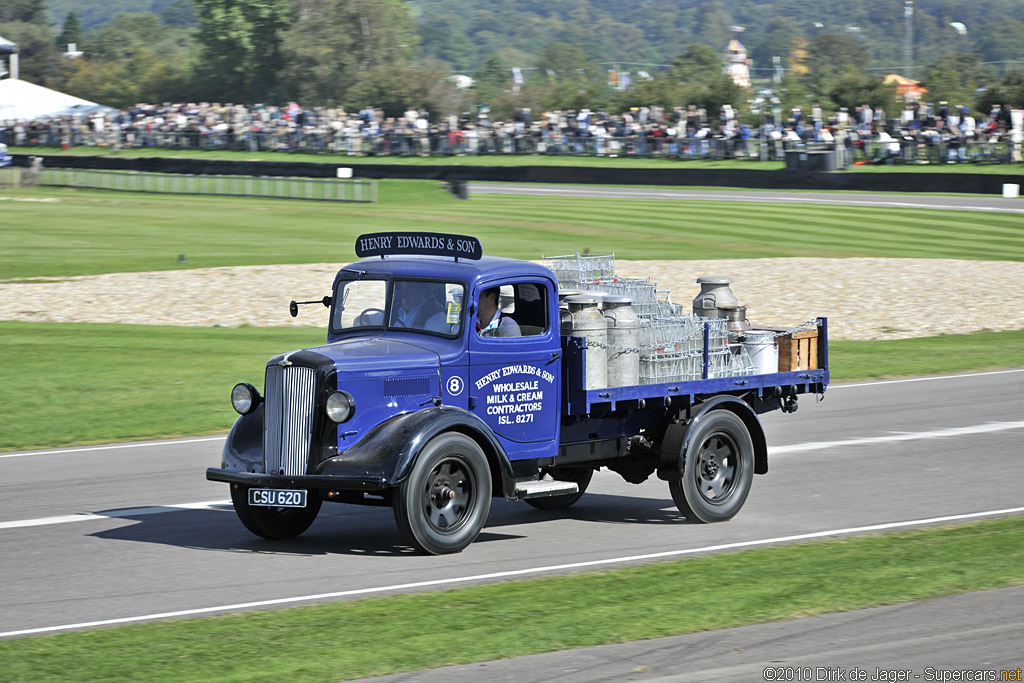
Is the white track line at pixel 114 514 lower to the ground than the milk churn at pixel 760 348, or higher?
lower

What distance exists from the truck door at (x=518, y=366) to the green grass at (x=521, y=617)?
4.53ft

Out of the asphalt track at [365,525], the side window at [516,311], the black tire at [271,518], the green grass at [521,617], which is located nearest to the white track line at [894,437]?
the asphalt track at [365,525]

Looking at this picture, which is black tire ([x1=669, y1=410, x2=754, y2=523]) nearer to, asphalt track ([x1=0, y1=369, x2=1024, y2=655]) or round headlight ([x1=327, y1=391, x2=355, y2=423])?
asphalt track ([x1=0, y1=369, x2=1024, y2=655])

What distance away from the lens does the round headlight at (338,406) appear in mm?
9086

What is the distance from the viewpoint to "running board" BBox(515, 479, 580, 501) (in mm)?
9914

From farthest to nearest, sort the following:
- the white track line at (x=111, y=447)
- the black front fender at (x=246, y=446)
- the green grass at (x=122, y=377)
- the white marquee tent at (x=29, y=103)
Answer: the white marquee tent at (x=29, y=103) < the green grass at (x=122, y=377) < the white track line at (x=111, y=447) < the black front fender at (x=246, y=446)

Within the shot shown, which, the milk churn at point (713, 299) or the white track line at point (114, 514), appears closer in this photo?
the white track line at point (114, 514)

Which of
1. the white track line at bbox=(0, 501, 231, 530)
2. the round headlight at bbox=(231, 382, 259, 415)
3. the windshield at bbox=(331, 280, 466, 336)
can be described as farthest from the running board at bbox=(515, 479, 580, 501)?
the white track line at bbox=(0, 501, 231, 530)

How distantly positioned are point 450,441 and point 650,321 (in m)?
2.30

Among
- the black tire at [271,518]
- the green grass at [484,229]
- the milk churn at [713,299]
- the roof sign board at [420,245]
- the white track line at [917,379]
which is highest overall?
the green grass at [484,229]

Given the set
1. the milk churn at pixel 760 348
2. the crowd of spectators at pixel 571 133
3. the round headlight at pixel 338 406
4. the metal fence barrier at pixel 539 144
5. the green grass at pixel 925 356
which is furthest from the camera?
the crowd of spectators at pixel 571 133

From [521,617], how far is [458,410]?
198cm

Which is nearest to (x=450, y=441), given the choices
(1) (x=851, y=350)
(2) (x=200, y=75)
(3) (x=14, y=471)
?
(3) (x=14, y=471)

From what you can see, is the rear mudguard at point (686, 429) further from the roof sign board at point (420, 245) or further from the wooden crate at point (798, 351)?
the roof sign board at point (420, 245)
